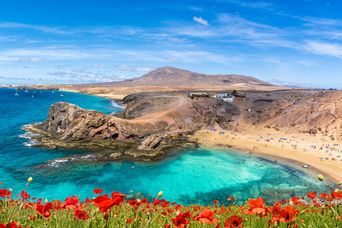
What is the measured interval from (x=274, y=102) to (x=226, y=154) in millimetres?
37939

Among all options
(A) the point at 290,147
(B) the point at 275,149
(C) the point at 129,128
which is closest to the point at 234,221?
(B) the point at 275,149

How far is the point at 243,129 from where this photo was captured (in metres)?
67.6

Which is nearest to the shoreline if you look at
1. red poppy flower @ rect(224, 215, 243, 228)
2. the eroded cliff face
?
the eroded cliff face

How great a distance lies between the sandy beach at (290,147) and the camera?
42781 mm

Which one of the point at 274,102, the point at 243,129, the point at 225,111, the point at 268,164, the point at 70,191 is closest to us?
the point at 70,191

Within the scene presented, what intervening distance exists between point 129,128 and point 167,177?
20.8 metres

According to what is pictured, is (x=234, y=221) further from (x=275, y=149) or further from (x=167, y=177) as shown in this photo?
(x=275, y=149)

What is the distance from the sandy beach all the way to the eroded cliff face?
545 centimetres

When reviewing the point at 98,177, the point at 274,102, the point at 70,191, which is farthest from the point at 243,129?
the point at 70,191

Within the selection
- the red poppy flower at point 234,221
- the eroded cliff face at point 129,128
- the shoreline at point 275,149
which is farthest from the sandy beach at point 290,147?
the red poppy flower at point 234,221

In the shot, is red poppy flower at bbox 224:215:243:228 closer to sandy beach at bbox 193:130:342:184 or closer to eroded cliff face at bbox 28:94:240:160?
sandy beach at bbox 193:130:342:184

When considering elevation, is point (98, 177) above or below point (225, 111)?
below

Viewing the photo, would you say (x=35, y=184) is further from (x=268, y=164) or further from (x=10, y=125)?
(x=10, y=125)

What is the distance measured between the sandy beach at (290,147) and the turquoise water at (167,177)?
2.98 metres
